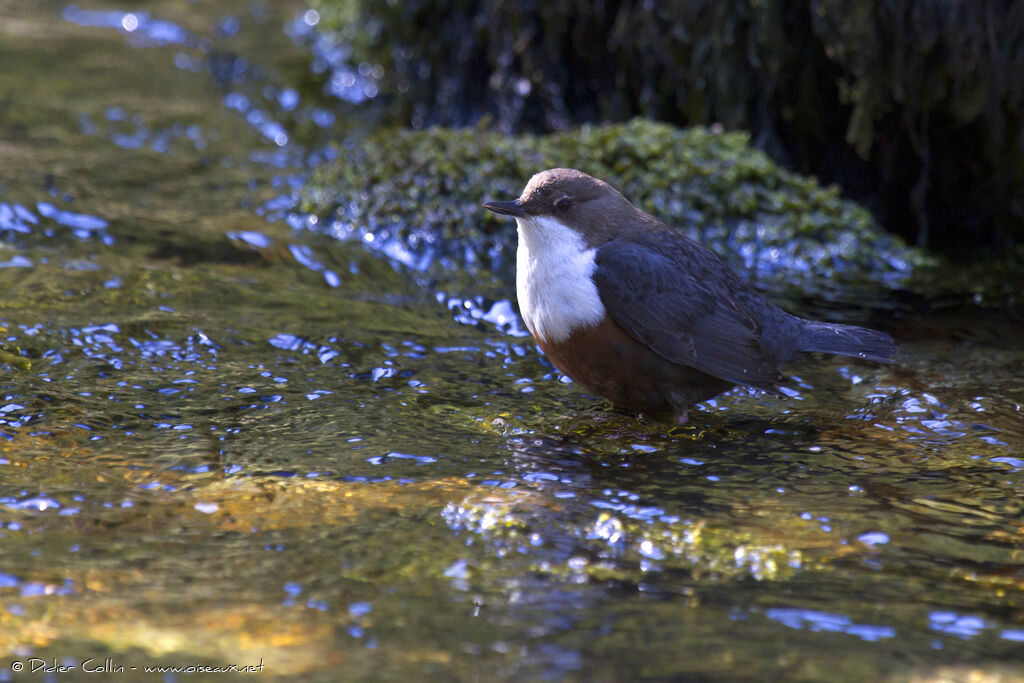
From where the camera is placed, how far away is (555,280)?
366cm

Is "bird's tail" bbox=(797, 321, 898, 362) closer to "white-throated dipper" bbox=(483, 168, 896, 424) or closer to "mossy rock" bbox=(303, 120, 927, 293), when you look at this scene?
"white-throated dipper" bbox=(483, 168, 896, 424)

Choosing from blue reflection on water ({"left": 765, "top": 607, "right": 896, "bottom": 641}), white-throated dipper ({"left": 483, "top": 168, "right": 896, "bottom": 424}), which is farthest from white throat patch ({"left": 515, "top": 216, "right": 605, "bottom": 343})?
blue reflection on water ({"left": 765, "top": 607, "right": 896, "bottom": 641})

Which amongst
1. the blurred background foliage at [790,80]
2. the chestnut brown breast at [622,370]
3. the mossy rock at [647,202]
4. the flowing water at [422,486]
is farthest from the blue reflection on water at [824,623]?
the blurred background foliage at [790,80]

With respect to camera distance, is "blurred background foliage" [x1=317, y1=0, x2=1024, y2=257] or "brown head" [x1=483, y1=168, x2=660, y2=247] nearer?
"brown head" [x1=483, y1=168, x2=660, y2=247]

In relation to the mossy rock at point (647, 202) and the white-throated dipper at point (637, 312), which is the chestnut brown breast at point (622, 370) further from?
the mossy rock at point (647, 202)

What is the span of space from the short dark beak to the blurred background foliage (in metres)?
2.53

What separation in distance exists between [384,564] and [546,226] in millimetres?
1622

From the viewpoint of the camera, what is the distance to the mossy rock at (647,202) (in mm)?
5500

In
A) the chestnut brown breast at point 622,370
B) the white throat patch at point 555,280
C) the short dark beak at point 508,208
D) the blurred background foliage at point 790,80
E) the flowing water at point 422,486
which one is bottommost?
the flowing water at point 422,486

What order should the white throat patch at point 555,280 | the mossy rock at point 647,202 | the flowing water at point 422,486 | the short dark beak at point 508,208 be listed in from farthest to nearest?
1. the mossy rock at point 647,202
2. the short dark beak at point 508,208
3. the white throat patch at point 555,280
4. the flowing water at point 422,486

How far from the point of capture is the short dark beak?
3.74 meters

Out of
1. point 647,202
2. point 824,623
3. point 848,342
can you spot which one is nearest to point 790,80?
Result: point 647,202

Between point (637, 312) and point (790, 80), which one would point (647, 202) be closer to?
point (790, 80)

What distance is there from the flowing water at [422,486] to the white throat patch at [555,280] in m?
0.39
